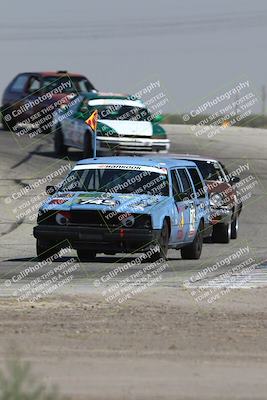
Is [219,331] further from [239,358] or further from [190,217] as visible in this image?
[190,217]

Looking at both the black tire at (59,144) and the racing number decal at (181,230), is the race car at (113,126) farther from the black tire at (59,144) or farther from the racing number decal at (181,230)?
the racing number decal at (181,230)

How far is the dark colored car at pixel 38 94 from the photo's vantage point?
32500 millimetres

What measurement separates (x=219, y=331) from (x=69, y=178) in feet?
24.1

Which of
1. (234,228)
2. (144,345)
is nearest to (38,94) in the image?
(234,228)

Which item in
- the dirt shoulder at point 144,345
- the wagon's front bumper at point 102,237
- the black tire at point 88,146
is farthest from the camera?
the black tire at point 88,146

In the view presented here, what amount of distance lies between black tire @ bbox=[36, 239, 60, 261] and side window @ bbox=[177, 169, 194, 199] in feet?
8.11

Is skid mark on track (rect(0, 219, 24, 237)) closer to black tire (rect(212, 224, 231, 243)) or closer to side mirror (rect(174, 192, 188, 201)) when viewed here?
black tire (rect(212, 224, 231, 243))

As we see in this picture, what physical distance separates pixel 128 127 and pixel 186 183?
34.6ft

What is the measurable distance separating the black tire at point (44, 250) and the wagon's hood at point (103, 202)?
1.65 ft

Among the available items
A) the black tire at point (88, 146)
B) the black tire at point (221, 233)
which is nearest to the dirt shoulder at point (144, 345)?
the black tire at point (221, 233)

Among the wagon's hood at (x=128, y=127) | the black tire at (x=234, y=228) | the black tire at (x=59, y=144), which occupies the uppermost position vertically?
the black tire at (x=234, y=228)

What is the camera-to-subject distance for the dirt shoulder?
779 centimetres

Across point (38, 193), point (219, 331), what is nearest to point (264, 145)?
point (38, 193)

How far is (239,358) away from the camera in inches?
348
